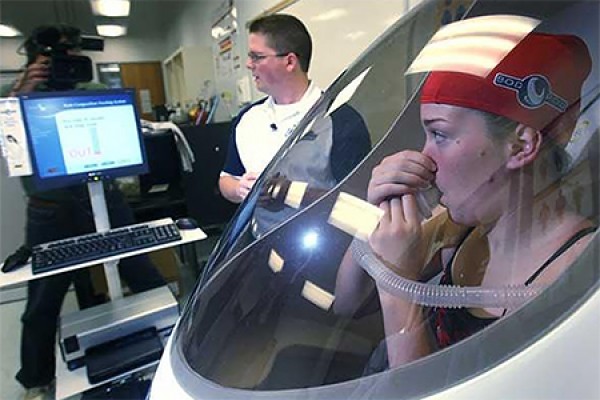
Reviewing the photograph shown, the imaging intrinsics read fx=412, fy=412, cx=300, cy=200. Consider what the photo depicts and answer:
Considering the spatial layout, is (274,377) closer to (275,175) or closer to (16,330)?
(275,175)

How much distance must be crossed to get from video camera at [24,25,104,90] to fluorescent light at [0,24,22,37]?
17.9 ft

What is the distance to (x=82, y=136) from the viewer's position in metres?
1.55

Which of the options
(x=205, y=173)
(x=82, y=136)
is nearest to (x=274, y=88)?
(x=82, y=136)

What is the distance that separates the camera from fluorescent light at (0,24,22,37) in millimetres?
5982

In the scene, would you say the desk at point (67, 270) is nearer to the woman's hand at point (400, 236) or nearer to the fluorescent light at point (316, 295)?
the fluorescent light at point (316, 295)

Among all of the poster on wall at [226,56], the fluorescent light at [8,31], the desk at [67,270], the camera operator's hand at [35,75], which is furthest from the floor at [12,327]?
the fluorescent light at [8,31]

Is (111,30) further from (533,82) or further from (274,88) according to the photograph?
(533,82)

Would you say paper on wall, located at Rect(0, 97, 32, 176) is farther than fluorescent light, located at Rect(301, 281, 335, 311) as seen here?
→ Yes

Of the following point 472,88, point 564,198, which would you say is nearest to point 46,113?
point 472,88

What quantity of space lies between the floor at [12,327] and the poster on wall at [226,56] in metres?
1.74

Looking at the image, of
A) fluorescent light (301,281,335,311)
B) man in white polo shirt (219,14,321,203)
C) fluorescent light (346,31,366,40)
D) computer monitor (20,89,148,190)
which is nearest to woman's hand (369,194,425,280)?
fluorescent light (301,281,335,311)

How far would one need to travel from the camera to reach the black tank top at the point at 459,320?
1.45 ft

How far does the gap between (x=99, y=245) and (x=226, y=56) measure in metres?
3.27

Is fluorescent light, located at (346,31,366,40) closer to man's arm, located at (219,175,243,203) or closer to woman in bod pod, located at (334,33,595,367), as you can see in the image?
man's arm, located at (219,175,243,203)
